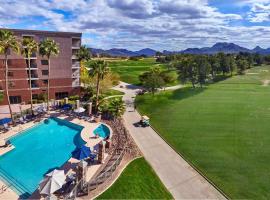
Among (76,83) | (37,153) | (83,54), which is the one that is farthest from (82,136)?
(76,83)

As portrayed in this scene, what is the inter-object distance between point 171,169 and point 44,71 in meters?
41.6

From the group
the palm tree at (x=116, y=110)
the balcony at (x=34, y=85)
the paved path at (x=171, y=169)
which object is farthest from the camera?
the balcony at (x=34, y=85)

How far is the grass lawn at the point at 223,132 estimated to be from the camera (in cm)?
2766

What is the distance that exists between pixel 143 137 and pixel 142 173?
1073 cm

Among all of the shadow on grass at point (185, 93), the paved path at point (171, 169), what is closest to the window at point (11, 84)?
the paved path at point (171, 169)

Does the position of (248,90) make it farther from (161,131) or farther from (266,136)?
(161,131)

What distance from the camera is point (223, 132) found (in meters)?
40.4

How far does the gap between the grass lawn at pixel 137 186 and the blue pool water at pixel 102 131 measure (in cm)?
1162

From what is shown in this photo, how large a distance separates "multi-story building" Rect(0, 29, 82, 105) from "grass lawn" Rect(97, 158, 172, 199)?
1490 inches

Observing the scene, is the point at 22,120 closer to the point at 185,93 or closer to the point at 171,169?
the point at 171,169

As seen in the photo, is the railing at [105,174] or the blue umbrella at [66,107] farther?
the blue umbrella at [66,107]

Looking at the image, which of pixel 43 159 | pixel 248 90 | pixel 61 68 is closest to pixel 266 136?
pixel 43 159

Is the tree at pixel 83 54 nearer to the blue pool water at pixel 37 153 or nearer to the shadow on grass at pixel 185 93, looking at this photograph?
the blue pool water at pixel 37 153

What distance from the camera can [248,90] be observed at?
7356 cm
